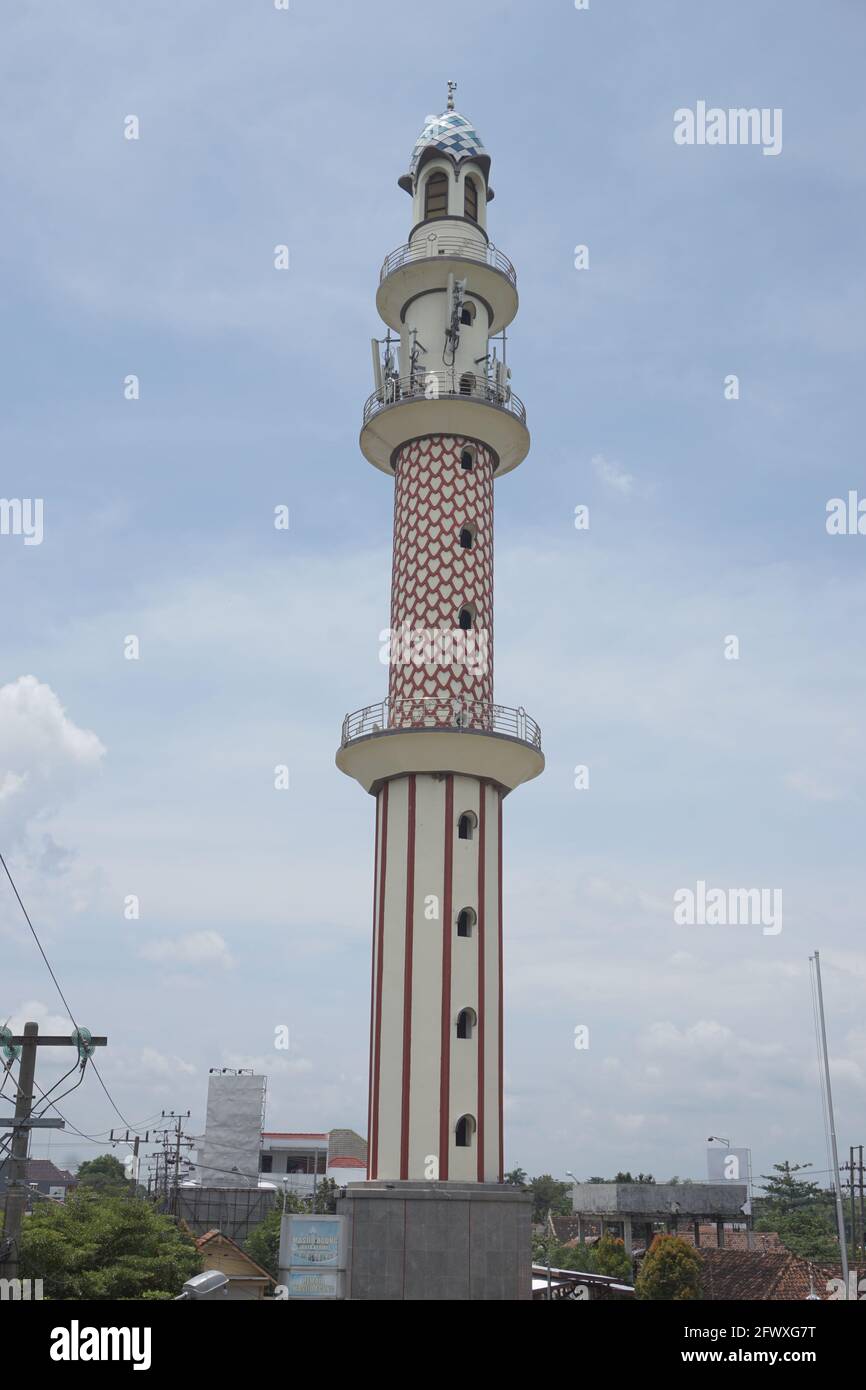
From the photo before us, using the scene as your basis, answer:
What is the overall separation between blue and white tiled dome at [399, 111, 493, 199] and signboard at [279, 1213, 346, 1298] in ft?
108

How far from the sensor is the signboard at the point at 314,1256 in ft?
103

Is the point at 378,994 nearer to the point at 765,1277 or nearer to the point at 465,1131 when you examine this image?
the point at 465,1131

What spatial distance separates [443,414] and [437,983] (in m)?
17.0

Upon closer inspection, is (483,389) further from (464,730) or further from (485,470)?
(464,730)

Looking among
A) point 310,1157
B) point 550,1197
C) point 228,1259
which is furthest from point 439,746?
point 550,1197

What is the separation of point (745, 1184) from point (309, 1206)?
26.1 m

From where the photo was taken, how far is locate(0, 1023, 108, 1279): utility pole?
25.7 m

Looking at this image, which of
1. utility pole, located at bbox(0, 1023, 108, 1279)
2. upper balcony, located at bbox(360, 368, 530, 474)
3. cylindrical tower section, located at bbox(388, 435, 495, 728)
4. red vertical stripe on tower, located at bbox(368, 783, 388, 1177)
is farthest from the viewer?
upper balcony, located at bbox(360, 368, 530, 474)

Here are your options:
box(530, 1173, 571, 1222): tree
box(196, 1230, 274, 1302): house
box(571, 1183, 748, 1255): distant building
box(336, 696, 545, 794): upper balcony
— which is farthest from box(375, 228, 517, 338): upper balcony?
box(530, 1173, 571, 1222): tree

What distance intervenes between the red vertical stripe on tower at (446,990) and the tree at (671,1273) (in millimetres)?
30409

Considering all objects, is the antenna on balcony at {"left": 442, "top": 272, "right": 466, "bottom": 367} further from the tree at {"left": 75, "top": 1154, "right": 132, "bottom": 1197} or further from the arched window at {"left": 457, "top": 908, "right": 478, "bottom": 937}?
the tree at {"left": 75, "top": 1154, "right": 132, "bottom": 1197}

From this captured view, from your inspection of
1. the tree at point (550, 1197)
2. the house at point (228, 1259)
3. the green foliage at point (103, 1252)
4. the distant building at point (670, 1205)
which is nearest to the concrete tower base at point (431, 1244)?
the green foliage at point (103, 1252)
